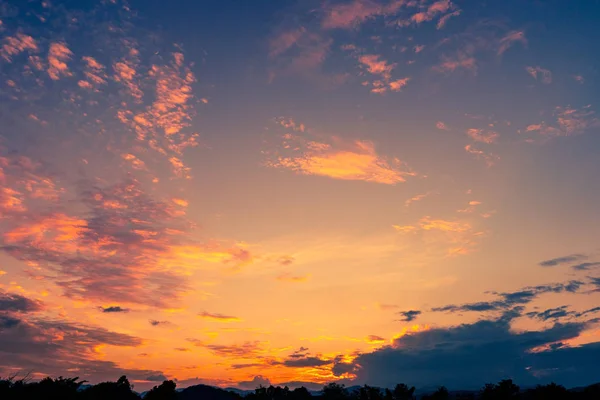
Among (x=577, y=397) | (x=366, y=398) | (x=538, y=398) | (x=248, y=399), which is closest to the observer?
(x=538, y=398)

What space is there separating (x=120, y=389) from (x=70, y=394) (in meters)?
21.1

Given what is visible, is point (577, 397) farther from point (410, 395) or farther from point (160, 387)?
point (160, 387)

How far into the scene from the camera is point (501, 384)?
4845 inches

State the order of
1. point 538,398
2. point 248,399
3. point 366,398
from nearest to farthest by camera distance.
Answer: point 538,398 → point 366,398 → point 248,399

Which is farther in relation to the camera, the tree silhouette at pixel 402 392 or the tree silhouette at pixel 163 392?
the tree silhouette at pixel 402 392

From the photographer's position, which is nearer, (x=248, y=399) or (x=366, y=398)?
(x=366, y=398)

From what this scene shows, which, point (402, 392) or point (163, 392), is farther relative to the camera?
point (402, 392)

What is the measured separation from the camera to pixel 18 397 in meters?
109

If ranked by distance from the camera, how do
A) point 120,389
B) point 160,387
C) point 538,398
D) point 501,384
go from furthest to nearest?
point 120,389
point 160,387
point 501,384
point 538,398

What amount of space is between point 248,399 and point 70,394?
79045 millimetres

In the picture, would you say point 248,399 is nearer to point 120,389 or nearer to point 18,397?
point 120,389

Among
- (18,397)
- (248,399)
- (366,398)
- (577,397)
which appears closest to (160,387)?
(18,397)

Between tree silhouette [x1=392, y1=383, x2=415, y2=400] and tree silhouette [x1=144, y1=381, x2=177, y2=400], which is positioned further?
tree silhouette [x1=392, y1=383, x2=415, y2=400]


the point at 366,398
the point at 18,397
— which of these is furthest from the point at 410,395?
the point at 18,397
